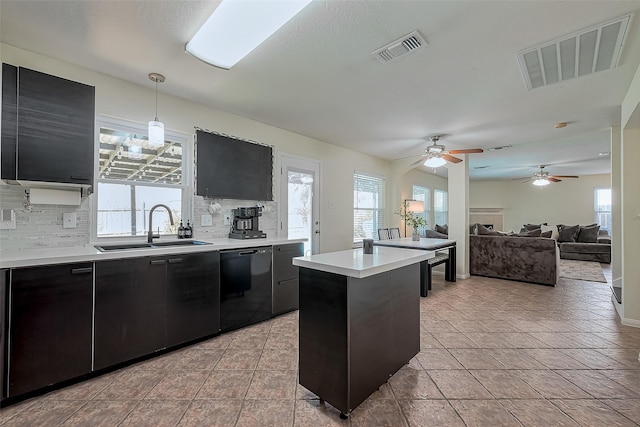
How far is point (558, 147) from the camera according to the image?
17.8 feet

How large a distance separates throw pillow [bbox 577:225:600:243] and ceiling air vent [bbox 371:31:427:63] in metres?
8.17

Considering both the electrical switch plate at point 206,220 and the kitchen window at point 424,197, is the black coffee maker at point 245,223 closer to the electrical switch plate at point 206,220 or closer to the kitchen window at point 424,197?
the electrical switch plate at point 206,220

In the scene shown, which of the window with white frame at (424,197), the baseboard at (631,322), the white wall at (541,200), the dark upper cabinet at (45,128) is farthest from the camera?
the white wall at (541,200)

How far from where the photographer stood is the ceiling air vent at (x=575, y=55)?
6.40 ft

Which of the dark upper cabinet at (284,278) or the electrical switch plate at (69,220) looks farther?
the dark upper cabinet at (284,278)

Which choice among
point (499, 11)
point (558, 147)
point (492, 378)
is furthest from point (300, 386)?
point (558, 147)

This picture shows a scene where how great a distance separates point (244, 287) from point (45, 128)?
81.1 inches

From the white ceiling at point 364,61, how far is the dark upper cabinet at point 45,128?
383mm

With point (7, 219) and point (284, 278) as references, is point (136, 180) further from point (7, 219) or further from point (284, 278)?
point (284, 278)

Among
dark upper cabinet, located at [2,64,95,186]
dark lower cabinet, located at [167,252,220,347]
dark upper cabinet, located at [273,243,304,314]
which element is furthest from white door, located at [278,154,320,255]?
dark upper cabinet, located at [2,64,95,186]

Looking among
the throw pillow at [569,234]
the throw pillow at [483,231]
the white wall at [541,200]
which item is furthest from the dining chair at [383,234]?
the white wall at [541,200]

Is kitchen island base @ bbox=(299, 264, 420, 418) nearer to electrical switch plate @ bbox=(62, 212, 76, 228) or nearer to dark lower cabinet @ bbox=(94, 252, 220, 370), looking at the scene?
dark lower cabinet @ bbox=(94, 252, 220, 370)

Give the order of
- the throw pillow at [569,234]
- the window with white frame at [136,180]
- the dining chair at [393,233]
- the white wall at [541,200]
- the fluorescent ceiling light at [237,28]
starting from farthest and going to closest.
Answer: the white wall at [541,200] < the throw pillow at [569,234] < the dining chair at [393,233] < the window with white frame at [136,180] < the fluorescent ceiling light at [237,28]

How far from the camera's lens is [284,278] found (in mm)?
3322
